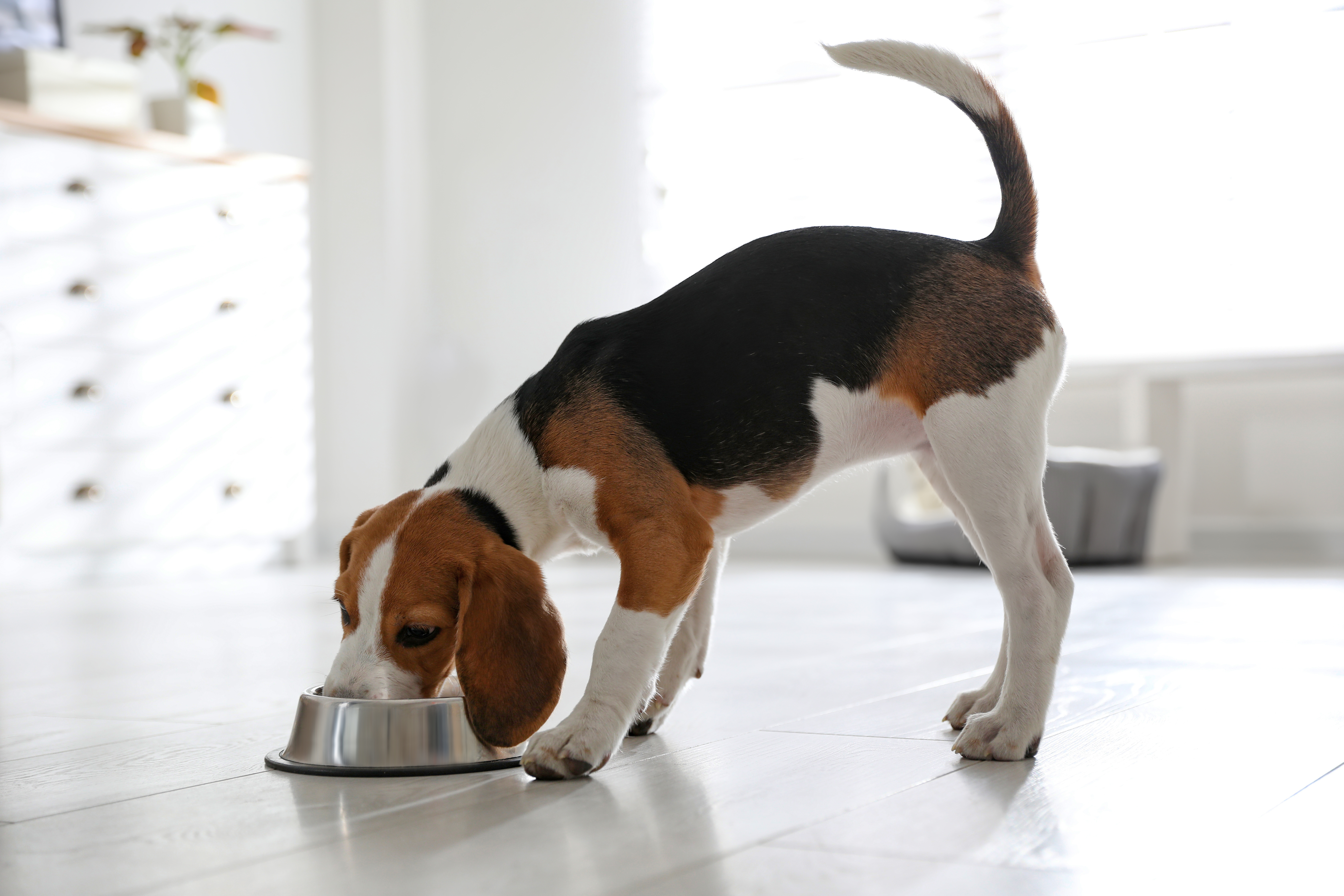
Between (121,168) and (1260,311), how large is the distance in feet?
15.3

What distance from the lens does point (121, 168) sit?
4992mm

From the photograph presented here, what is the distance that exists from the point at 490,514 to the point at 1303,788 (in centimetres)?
96

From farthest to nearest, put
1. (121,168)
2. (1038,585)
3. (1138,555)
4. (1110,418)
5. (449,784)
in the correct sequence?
(1110,418)
(1138,555)
(121,168)
(1038,585)
(449,784)

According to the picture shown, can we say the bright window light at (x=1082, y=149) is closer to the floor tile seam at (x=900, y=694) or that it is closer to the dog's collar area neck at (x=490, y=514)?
the floor tile seam at (x=900, y=694)

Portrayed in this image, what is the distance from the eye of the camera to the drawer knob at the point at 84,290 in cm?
481

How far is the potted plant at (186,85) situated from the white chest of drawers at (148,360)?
0.21 m

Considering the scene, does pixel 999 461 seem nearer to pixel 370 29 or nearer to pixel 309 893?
pixel 309 893

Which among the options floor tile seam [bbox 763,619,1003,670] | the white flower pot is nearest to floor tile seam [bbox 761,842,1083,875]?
floor tile seam [bbox 763,619,1003,670]

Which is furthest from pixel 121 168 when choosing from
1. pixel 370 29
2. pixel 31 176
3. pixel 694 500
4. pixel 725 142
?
pixel 694 500

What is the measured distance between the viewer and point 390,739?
158 cm

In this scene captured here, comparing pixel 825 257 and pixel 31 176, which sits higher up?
pixel 825 257

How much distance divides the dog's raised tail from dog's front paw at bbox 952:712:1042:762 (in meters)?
0.60

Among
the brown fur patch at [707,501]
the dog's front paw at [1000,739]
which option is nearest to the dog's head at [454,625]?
the brown fur patch at [707,501]

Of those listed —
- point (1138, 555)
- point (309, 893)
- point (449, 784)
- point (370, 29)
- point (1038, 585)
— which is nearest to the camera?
point (309, 893)
